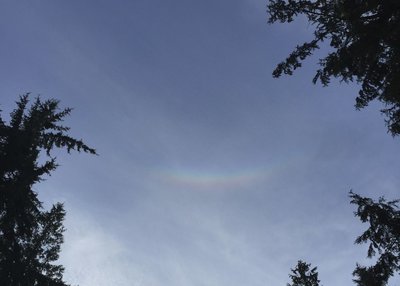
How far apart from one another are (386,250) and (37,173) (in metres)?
14.3

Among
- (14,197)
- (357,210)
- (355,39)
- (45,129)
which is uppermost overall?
(355,39)

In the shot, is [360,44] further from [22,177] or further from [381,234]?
[22,177]

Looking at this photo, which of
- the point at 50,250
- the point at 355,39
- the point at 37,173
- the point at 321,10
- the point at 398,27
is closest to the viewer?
the point at 398,27

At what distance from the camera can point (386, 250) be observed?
13.5m

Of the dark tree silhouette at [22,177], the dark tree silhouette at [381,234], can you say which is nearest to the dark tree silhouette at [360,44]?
the dark tree silhouette at [381,234]

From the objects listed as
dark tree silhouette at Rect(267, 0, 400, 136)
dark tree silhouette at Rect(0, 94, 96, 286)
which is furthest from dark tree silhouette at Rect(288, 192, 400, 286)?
dark tree silhouette at Rect(0, 94, 96, 286)

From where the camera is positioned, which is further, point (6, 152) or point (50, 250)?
point (50, 250)

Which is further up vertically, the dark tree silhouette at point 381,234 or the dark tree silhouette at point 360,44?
the dark tree silhouette at point 360,44

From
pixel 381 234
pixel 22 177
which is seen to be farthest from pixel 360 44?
pixel 22 177

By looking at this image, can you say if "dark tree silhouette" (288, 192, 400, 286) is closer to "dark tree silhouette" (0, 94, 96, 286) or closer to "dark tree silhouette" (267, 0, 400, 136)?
"dark tree silhouette" (267, 0, 400, 136)

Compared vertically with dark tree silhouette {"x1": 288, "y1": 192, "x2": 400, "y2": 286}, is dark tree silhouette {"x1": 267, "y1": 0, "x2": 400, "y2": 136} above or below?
above

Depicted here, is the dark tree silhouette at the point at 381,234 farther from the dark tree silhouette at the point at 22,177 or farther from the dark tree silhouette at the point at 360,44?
the dark tree silhouette at the point at 22,177

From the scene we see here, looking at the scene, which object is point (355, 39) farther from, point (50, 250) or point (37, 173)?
point (50, 250)

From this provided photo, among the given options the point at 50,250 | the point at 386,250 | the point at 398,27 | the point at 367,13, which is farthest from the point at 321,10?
the point at 50,250
